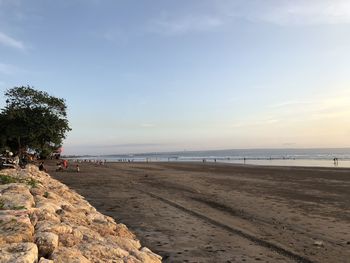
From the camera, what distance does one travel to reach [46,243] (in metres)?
5.70

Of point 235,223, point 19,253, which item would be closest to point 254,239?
point 235,223

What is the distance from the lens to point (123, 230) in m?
9.14

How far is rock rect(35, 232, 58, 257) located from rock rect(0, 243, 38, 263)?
300 millimetres

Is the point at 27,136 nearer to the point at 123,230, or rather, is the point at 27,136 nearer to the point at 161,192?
the point at 161,192

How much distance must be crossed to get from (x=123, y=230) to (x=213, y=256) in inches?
89.8

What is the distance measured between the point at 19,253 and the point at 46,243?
28.8 inches

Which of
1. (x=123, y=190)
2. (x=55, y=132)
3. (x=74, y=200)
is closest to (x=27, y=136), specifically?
(x=55, y=132)

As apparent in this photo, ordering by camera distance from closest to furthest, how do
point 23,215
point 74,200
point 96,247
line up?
point 96,247 → point 23,215 → point 74,200

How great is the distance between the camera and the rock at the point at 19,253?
4758mm

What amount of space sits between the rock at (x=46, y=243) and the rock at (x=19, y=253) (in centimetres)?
30

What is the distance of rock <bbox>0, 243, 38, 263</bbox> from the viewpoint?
4.76 meters

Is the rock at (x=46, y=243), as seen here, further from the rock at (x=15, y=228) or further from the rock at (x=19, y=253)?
the rock at (x=19, y=253)

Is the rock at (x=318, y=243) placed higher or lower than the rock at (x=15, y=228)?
lower

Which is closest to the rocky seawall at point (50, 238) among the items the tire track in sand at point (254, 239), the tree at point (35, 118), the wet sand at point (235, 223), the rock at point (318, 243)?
the wet sand at point (235, 223)
